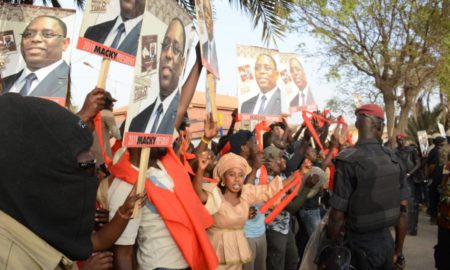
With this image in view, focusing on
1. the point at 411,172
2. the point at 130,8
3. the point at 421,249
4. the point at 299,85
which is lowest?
the point at 421,249

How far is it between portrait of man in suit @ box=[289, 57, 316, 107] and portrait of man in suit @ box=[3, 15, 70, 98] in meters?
3.56

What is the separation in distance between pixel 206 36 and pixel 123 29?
66 cm

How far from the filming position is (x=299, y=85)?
702 centimetres

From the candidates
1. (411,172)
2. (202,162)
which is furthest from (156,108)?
(411,172)

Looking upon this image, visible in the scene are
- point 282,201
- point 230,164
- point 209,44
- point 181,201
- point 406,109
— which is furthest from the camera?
point 406,109

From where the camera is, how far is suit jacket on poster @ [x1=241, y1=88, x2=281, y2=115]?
5.96 meters

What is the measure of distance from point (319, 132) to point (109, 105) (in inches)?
192

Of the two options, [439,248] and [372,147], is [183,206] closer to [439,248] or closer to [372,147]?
[372,147]

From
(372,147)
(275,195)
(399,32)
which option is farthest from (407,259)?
(399,32)

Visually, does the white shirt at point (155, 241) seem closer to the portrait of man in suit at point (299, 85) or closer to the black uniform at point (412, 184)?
the portrait of man in suit at point (299, 85)

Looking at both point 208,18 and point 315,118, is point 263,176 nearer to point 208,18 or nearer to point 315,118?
point 315,118

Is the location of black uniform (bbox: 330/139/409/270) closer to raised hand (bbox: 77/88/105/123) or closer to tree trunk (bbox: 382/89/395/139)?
raised hand (bbox: 77/88/105/123)

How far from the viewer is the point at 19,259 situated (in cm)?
138

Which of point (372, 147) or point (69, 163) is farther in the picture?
point (372, 147)
